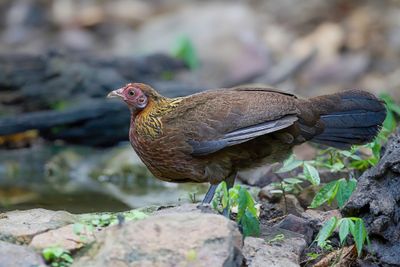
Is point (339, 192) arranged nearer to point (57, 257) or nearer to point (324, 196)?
point (324, 196)

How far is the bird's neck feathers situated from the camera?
624 cm

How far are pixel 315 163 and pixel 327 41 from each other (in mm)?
8126

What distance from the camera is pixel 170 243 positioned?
14.9ft

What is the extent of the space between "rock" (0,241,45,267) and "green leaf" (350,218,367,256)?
5.87 feet

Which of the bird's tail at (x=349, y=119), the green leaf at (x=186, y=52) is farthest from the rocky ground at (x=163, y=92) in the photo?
the bird's tail at (x=349, y=119)

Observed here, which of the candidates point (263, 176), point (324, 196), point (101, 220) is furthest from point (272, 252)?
point (263, 176)

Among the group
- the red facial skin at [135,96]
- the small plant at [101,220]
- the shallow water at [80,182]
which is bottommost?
the shallow water at [80,182]

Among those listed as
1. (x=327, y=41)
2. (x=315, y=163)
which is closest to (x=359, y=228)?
(x=315, y=163)

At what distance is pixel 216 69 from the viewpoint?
46.7 ft

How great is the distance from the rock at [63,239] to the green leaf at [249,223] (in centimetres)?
103

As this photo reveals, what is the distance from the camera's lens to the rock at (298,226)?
19.7 feet

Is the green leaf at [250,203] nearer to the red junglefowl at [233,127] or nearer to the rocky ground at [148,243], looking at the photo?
the rocky ground at [148,243]

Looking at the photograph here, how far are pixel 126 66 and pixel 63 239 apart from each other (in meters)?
6.86

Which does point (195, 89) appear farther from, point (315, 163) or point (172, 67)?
point (315, 163)
